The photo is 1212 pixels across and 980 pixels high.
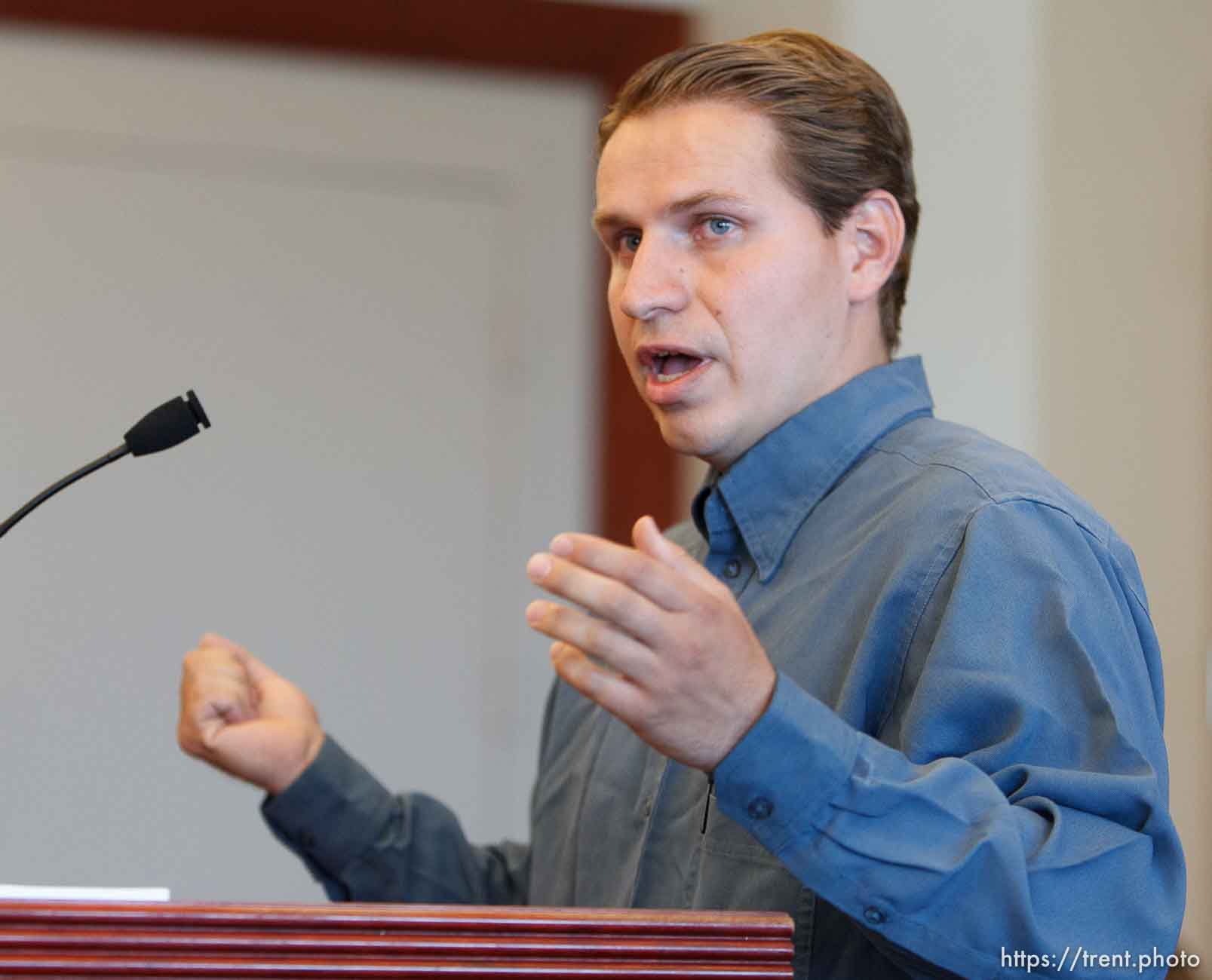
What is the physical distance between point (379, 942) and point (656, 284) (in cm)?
70

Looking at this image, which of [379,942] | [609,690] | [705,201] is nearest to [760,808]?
[609,690]

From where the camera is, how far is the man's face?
4.48ft

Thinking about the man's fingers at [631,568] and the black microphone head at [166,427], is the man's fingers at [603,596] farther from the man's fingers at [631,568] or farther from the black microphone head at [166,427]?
the black microphone head at [166,427]

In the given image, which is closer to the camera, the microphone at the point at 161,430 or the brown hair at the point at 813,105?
the microphone at the point at 161,430

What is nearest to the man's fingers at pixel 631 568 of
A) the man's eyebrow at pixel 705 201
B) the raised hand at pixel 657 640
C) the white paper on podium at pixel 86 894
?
the raised hand at pixel 657 640

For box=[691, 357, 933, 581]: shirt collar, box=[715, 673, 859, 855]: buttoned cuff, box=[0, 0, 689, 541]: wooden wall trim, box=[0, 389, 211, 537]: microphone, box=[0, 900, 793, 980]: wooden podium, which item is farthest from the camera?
box=[0, 0, 689, 541]: wooden wall trim

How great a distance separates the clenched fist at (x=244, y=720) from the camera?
1.47 m

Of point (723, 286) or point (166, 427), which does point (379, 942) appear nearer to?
point (166, 427)

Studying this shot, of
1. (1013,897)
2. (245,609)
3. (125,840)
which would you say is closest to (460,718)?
(245,609)

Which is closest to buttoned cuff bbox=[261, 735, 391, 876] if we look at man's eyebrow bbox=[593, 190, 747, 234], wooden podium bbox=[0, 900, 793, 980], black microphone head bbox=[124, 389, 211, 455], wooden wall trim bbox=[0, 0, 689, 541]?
black microphone head bbox=[124, 389, 211, 455]

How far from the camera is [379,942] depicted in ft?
2.69

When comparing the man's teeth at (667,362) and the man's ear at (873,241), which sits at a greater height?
the man's ear at (873,241)

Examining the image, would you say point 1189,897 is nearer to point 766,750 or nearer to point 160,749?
point 766,750

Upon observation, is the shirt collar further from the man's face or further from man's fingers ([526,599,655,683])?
man's fingers ([526,599,655,683])
